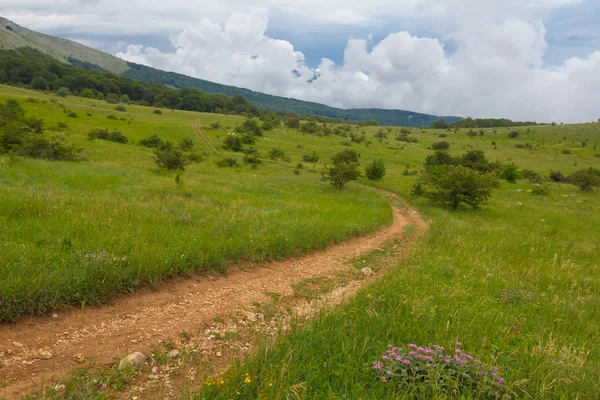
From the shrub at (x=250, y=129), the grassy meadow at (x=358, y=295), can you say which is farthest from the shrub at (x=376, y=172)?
the shrub at (x=250, y=129)

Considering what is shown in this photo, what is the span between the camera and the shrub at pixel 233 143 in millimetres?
55406

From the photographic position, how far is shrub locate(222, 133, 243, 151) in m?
55.4

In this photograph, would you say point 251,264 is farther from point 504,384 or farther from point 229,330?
point 504,384

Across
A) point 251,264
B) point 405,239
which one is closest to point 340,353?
point 251,264

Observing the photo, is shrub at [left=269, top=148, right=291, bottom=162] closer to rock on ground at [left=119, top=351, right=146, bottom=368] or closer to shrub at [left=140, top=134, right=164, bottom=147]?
shrub at [left=140, top=134, right=164, bottom=147]

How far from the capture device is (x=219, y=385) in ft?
11.0

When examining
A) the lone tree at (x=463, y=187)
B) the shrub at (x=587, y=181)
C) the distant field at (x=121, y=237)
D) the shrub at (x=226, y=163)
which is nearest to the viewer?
the distant field at (x=121, y=237)

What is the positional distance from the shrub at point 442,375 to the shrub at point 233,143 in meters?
53.6

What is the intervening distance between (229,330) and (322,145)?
63739 millimetres

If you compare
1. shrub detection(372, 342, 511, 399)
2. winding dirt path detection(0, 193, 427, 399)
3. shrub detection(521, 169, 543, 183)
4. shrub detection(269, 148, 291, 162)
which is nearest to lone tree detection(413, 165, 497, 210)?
winding dirt path detection(0, 193, 427, 399)

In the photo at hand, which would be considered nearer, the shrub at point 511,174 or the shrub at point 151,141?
the shrub at point 511,174

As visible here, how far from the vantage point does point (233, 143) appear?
2203 inches

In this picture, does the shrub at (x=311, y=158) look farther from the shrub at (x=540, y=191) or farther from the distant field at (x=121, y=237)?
the distant field at (x=121, y=237)

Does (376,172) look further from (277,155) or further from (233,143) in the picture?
(233,143)
